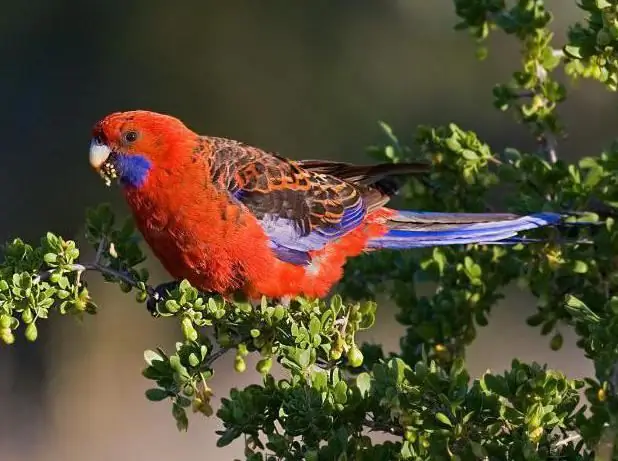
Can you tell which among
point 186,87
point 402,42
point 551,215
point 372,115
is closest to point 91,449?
point 186,87

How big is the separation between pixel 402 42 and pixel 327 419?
7.54 meters

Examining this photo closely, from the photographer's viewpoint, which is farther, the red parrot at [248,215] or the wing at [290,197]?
the wing at [290,197]

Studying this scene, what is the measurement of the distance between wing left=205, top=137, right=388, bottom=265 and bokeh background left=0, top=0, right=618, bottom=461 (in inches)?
167

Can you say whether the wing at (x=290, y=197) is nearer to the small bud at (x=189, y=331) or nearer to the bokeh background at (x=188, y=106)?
the small bud at (x=189, y=331)

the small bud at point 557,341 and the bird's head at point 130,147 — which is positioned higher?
the bird's head at point 130,147

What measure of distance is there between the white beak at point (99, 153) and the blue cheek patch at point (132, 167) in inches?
1.8

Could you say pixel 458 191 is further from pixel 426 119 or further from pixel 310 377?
pixel 426 119

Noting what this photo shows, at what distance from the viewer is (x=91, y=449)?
736cm

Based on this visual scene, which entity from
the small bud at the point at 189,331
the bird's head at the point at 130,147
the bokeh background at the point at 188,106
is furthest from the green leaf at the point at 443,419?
the bokeh background at the point at 188,106

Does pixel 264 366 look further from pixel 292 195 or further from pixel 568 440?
pixel 292 195

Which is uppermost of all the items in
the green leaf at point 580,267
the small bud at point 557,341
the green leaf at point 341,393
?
the green leaf at point 580,267

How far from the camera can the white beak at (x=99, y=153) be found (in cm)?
338

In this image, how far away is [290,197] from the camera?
355cm

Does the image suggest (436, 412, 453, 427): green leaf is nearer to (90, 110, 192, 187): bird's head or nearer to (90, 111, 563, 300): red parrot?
(90, 111, 563, 300): red parrot
